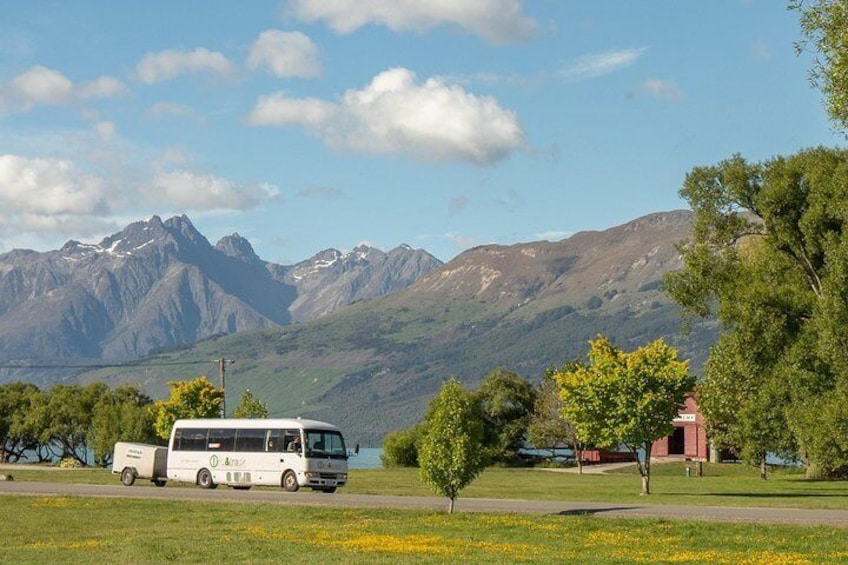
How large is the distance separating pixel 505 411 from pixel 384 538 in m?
89.0

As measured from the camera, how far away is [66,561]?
27.6m

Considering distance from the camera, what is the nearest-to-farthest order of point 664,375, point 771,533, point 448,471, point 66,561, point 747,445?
point 66,561, point 771,533, point 448,471, point 664,375, point 747,445

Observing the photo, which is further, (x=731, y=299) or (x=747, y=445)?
(x=747, y=445)

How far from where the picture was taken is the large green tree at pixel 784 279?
2124 inches

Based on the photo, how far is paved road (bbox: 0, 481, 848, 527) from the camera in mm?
40406

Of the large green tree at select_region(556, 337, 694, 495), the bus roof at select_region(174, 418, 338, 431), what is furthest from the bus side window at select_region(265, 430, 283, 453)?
the large green tree at select_region(556, 337, 694, 495)

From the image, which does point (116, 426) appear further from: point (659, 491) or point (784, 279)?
point (784, 279)

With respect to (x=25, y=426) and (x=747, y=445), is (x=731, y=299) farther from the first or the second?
(x=25, y=426)

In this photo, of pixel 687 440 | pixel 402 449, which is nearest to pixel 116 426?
pixel 402 449

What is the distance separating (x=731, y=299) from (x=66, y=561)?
3991 centimetres

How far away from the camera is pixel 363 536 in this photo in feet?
111

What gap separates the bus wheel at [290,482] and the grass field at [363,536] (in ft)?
35.5

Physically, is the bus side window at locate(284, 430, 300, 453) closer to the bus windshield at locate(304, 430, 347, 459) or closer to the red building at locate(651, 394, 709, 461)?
the bus windshield at locate(304, 430, 347, 459)

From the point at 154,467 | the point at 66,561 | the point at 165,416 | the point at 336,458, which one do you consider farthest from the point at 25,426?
the point at 66,561
